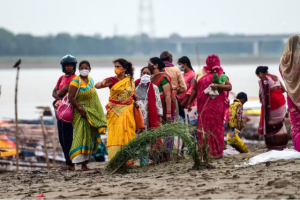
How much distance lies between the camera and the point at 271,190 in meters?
5.68

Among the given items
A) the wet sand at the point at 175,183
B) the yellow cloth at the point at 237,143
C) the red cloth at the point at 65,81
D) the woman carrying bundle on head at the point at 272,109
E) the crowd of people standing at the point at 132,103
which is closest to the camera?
the wet sand at the point at 175,183

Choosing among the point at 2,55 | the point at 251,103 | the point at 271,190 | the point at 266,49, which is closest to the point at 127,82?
the point at 271,190

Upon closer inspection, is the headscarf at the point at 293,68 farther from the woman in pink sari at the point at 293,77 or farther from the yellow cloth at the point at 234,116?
the yellow cloth at the point at 234,116

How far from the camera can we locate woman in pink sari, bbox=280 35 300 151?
27.0 ft

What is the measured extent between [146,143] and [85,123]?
131 centimetres

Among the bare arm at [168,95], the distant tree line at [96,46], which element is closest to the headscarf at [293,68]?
the bare arm at [168,95]

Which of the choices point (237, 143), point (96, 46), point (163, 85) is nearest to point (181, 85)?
point (163, 85)

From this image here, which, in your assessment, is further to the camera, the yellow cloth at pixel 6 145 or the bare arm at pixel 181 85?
the yellow cloth at pixel 6 145

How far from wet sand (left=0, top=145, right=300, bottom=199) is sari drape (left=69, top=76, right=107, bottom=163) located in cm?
47

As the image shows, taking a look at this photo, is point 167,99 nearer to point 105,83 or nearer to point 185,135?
point 105,83

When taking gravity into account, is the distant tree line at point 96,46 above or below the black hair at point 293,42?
above

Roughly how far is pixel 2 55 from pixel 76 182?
8916 cm

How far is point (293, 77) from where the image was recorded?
8.27 metres

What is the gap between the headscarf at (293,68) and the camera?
324 inches
